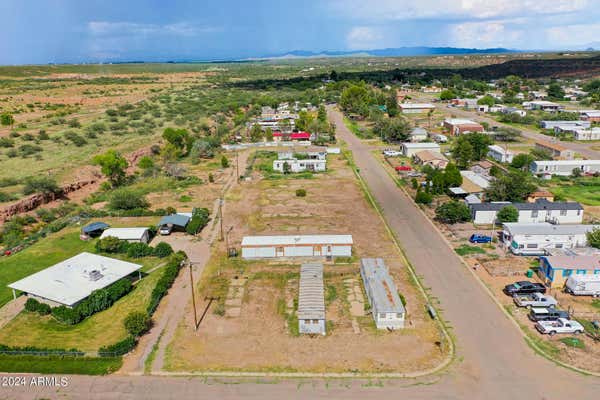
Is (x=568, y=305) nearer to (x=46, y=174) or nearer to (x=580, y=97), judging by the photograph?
(x=46, y=174)

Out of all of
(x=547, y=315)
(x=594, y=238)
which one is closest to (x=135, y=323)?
(x=547, y=315)

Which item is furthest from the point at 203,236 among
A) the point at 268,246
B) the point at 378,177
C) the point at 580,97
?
the point at 580,97

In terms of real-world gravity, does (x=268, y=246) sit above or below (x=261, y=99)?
below

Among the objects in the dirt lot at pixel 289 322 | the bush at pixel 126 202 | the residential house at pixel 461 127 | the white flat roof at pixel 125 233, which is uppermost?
the residential house at pixel 461 127

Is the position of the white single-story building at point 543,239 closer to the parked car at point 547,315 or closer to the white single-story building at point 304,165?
the parked car at point 547,315

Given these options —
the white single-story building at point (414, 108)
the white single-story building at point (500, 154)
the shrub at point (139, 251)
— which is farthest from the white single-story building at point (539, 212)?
the white single-story building at point (414, 108)
